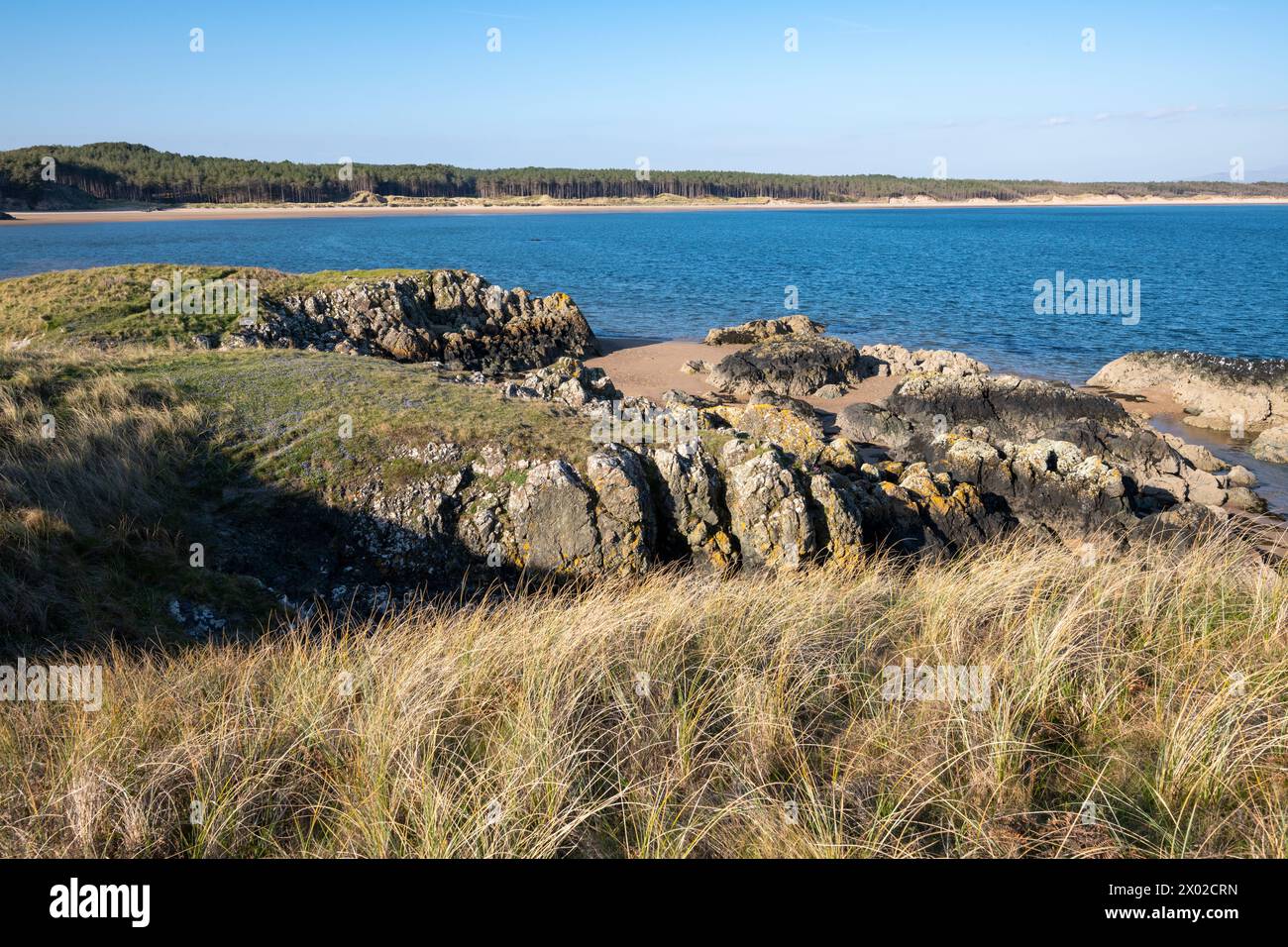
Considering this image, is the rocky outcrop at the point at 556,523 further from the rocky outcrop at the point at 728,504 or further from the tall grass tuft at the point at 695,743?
the tall grass tuft at the point at 695,743

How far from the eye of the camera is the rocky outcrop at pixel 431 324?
73.9 ft

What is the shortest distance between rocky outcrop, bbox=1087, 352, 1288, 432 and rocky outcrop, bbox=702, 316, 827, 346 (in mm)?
11949

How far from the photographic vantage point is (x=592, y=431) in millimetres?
12320

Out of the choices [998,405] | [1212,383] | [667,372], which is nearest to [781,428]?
[998,405]

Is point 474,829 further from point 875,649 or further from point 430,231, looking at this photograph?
point 430,231

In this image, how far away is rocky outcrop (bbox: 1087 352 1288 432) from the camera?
23875mm

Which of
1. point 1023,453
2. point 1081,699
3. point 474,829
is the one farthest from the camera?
point 1023,453

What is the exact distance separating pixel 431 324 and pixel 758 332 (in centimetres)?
1496

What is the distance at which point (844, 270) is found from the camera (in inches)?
2704

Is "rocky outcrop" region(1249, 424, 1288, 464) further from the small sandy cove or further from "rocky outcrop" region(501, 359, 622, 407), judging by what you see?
"rocky outcrop" region(501, 359, 622, 407)

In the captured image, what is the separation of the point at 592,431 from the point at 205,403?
22.2 ft

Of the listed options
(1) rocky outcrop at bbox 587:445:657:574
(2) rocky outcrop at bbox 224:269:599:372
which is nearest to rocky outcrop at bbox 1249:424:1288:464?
(1) rocky outcrop at bbox 587:445:657:574

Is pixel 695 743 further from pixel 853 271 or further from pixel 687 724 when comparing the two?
pixel 853 271
